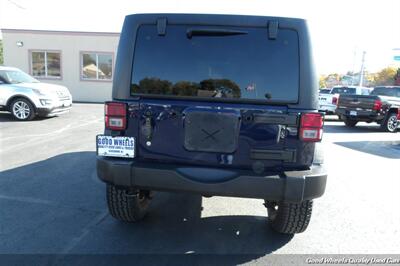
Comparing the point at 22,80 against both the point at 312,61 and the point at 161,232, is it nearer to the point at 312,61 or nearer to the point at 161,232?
the point at 161,232

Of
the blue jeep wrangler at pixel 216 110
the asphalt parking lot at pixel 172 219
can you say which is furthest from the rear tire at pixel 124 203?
the blue jeep wrangler at pixel 216 110

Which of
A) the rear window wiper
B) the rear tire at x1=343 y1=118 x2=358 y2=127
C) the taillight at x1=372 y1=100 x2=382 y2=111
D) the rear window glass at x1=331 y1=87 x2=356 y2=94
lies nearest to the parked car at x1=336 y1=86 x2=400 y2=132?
the taillight at x1=372 y1=100 x2=382 y2=111

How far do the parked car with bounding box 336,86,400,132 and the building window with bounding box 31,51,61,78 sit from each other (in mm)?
15127

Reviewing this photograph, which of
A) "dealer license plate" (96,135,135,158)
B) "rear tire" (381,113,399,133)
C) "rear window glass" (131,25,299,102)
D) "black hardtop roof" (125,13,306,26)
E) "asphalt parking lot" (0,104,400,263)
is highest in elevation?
"black hardtop roof" (125,13,306,26)

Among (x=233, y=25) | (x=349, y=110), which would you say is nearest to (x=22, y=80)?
(x=233, y=25)

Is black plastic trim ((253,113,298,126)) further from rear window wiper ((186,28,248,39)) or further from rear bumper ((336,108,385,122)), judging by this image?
rear bumper ((336,108,385,122))

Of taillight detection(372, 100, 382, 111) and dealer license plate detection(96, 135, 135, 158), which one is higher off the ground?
dealer license plate detection(96, 135, 135, 158)

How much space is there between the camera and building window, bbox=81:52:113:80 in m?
19.0

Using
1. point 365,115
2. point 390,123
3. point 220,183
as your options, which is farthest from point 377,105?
point 220,183

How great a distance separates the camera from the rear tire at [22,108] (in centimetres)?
1089

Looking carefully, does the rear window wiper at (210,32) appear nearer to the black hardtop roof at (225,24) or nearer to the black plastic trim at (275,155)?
the black hardtop roof at (225,24)

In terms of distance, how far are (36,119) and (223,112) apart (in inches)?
401

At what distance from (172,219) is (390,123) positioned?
12.2 meters

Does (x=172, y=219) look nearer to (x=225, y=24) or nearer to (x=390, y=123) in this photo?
(x=225, y=24)
